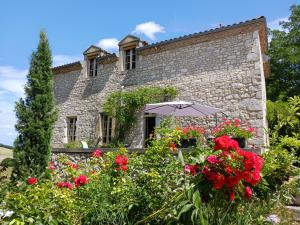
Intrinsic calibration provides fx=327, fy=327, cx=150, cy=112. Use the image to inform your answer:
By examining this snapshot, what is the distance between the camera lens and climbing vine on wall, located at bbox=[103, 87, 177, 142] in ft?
38.8

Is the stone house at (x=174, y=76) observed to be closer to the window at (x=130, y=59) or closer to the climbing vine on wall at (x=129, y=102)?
the window at (x=130, y=59)

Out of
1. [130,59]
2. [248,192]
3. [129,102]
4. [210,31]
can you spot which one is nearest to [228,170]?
[248,192]

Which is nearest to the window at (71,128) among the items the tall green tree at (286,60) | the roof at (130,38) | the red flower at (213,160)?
the roof at (130,38)

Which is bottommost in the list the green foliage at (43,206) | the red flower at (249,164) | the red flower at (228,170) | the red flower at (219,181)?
A: the green foliage at (43,206)

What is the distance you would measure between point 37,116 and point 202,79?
5.64 meters

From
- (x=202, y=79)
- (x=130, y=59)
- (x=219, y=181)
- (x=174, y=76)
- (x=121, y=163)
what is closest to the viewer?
(x=219, y=181)

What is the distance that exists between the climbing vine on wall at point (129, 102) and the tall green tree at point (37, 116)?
425 cm

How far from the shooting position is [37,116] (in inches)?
325

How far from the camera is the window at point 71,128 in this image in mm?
14969

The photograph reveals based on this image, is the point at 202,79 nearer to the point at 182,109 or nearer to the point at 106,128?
Answer: the point at 182,109

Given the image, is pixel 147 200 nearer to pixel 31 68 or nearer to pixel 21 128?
pixel 21 128

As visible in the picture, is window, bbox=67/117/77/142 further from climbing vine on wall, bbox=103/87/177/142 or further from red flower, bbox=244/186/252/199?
red flower, bbox=244/186/252/199

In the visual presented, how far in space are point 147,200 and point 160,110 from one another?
7.41 meters

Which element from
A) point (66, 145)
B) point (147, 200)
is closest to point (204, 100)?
point (66, 145)
